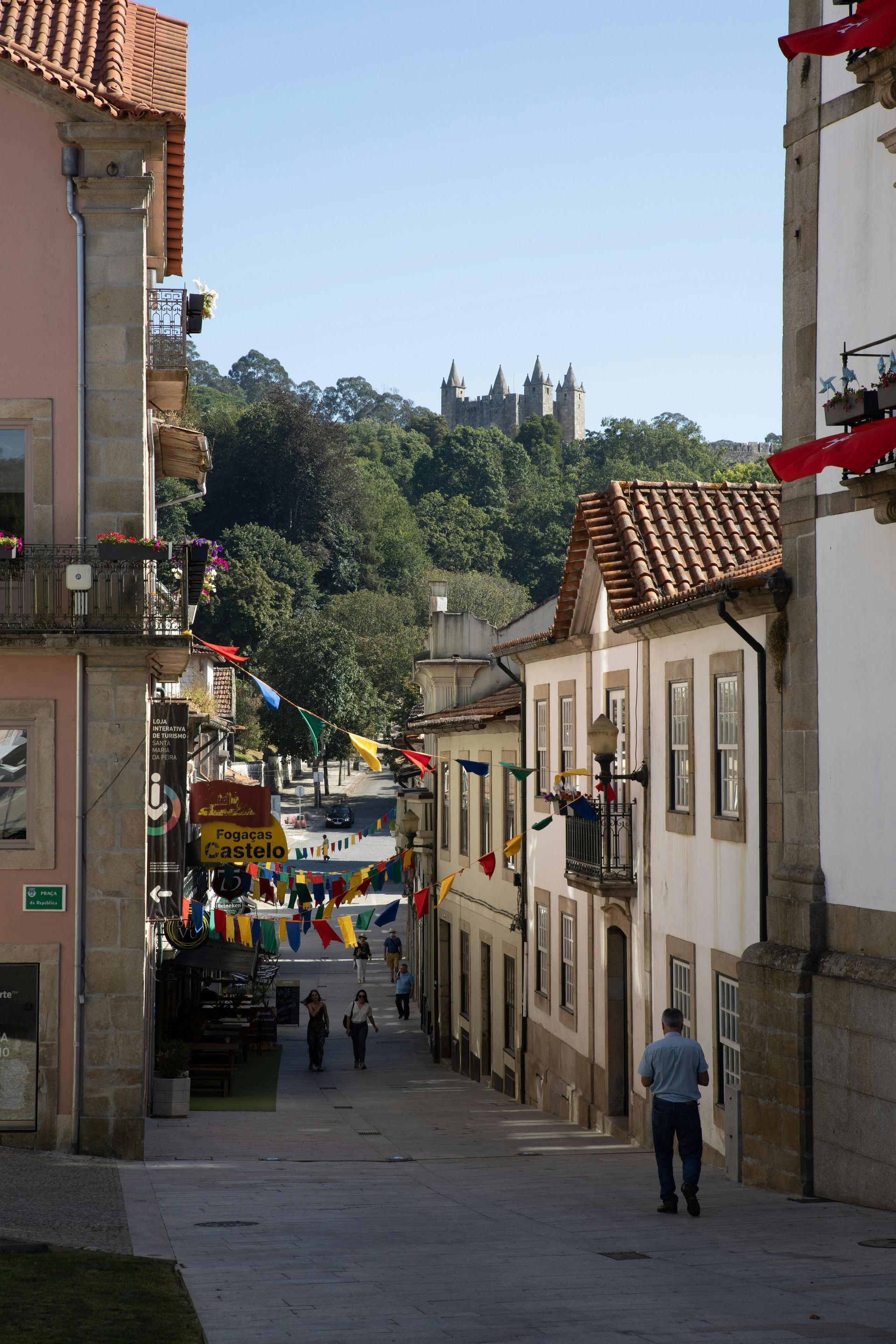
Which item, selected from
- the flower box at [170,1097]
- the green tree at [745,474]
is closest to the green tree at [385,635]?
the green tree at [745,474]

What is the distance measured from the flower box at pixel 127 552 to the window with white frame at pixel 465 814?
15823mm

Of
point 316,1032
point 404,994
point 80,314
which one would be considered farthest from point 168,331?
point 404,994

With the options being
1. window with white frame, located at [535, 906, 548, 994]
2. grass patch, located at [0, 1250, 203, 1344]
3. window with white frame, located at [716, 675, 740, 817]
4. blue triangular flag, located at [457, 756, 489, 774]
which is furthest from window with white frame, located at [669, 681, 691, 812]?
grass patch, located at [0, 1250, 203, 1344]

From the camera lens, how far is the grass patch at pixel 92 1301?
7.05 metres

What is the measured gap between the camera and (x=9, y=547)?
1559cm

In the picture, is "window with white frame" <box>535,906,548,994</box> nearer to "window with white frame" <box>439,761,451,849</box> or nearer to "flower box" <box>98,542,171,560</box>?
"window with white frame" <box>439,761,451,849</box>

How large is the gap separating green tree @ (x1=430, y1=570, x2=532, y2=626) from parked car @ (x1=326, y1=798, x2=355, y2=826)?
20694 millimetres

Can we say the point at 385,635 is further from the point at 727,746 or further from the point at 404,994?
the point at 727,746

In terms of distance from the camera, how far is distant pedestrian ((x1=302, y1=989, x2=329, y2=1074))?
28.3 m

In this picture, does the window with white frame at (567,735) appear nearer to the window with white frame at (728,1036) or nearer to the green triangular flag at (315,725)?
the green triangular flag at (315,725)

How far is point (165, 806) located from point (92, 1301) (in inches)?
353

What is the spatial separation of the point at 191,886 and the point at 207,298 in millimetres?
13758

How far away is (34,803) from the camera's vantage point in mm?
15844

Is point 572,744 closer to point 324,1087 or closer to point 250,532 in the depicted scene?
point 324,1087
